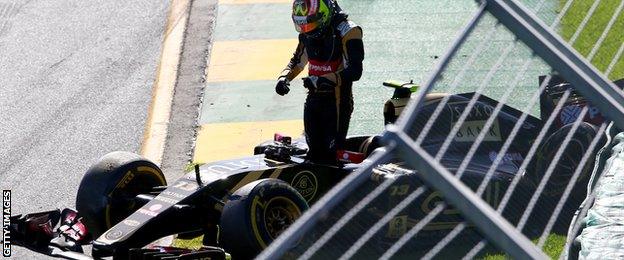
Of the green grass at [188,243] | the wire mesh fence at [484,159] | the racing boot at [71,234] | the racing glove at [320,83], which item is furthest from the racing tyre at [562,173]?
the green grass at [188,243]

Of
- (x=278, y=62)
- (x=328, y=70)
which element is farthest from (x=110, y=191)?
(x=278, y=62)

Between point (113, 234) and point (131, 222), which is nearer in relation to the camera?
point (113, 234)

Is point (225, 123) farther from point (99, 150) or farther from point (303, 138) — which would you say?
point (303, 138)

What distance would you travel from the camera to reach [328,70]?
9.40 meters

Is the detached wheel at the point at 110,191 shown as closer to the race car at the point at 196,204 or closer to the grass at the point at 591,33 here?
the race car at the point at 196,204

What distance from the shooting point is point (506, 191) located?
4.41 meters

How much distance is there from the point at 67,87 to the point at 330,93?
505 cm

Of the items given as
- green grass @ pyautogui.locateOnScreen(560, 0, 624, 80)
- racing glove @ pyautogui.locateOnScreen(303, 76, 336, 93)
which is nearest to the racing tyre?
green grass @ pyautogui.locateOnScreen(560, 0, 624, 80)

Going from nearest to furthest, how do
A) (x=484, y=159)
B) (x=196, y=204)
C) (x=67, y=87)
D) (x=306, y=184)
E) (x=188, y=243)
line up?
(x=484, y=159) < (x=196, y=204) < (x=306, y=184) < (x=188, y=243) < (x=67, y=87)

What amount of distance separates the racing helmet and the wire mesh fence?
3.94 meters

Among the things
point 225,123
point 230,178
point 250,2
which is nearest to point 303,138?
point 230,178

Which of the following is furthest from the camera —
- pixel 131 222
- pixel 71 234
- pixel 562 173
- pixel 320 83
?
pixel 320 83

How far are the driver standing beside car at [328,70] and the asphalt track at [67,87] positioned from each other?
260cm

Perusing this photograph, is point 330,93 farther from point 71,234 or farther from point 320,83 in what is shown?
point 71,234
